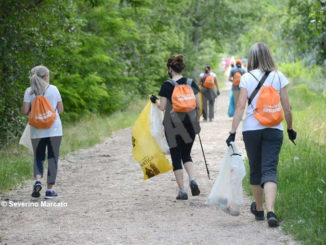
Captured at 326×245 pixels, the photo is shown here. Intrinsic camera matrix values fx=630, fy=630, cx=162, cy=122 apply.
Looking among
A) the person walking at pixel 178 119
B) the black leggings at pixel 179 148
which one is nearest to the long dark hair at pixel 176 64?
the person walking at pixel 178 119

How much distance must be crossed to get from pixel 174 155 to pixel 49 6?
741 centimetres

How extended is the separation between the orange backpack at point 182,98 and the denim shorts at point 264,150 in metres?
1.79

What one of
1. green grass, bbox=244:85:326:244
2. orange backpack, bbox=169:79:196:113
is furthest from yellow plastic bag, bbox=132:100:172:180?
green grass, bbox=244:85:326:244

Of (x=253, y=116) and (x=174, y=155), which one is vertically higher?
(x=253, y=116)

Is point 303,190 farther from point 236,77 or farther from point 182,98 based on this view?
point 236,77

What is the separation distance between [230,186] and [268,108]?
0.97 meters

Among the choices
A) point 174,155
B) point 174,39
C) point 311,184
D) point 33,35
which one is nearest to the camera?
point 311,184

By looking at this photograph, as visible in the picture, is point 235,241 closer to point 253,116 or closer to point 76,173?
point 253,116

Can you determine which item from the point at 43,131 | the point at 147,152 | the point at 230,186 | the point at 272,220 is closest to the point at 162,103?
the point at 147,152

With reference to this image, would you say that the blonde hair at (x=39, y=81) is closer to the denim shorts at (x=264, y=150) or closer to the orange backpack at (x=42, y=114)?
the orange backpack at (x=42, y=114)

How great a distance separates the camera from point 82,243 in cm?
602

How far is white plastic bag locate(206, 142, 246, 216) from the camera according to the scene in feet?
22.1

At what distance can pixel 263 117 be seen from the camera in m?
6.42

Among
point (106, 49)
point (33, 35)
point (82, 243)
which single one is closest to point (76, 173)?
point (33, 35)
